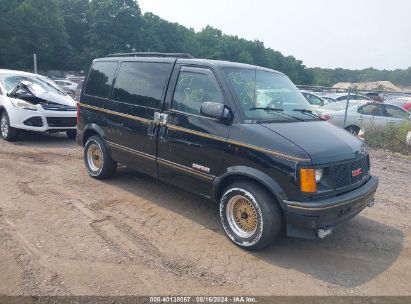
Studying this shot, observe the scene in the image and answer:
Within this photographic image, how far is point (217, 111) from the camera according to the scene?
4.33 metres

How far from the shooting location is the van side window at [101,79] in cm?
621

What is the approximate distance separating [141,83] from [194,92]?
43.0 inches

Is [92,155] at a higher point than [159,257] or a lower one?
higher

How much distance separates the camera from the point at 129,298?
3.36m

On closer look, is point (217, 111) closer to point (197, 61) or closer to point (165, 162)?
point (197, 61)

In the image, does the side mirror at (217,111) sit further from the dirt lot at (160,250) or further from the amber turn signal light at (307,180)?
the dirt lot at (160,250)

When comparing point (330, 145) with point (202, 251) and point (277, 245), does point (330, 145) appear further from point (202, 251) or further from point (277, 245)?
point (202, 251)

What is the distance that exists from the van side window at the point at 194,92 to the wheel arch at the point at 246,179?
0.90 meters

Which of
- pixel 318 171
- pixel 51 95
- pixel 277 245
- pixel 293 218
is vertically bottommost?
pixel 277 245

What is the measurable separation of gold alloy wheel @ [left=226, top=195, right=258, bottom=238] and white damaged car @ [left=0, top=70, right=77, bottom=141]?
6716 mm

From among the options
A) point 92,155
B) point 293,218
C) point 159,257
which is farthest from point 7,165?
point 293,218

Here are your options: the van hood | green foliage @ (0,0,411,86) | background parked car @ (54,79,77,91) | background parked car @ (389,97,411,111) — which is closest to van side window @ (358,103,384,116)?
background parked car @ (389,97,411,111)

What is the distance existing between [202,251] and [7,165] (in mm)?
5038

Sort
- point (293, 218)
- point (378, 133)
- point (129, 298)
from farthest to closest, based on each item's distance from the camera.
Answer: point (378, 133) < point (293, 218) < point (129, 298)
